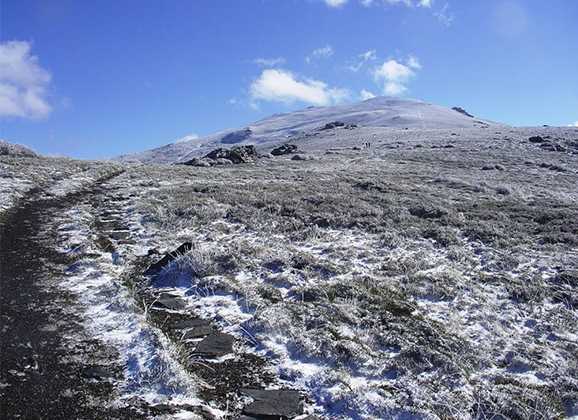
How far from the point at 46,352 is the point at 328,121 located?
480 ft

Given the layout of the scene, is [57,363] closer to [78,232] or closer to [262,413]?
[262,413]

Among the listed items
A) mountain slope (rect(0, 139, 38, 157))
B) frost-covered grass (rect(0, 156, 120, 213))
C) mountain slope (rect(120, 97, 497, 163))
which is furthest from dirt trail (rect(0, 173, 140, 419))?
mountain slope (rect(120, 97, 497, 163))

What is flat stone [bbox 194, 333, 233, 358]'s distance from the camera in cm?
803

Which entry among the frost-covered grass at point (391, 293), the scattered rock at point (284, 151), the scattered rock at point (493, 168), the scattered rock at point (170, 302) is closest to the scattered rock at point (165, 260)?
the frost-covered grass at point (391, 293)

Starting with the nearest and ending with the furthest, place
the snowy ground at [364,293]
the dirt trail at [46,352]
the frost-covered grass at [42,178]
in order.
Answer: the dirt trail at [46,352], the snowy ground at [364,293], the frost-covered grass at [42,178]

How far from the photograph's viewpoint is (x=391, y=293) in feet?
35.5

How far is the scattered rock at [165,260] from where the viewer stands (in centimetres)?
1149

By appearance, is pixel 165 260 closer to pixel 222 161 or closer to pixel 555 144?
pixel 222 161

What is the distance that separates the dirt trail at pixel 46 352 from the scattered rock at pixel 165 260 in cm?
220

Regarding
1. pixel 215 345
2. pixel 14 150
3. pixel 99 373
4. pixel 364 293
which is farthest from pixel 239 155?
pixel 99 373

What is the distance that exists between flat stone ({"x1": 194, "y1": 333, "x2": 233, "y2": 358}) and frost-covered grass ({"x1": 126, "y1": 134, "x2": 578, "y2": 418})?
1.15 ft

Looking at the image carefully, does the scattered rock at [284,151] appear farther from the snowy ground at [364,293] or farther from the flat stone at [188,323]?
the flat stone at [188,323]

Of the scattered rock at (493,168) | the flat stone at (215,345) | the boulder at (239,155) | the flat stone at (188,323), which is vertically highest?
the boulder at (239,155)

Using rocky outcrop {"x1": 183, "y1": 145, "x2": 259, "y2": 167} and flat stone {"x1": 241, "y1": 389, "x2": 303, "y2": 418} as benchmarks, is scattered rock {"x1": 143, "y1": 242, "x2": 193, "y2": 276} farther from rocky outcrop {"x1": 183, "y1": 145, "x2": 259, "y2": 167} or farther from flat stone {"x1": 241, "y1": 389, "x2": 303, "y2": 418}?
rocky outcrop {"x1": 183, "y1": 145, "x2": 259, "y2": 167}
